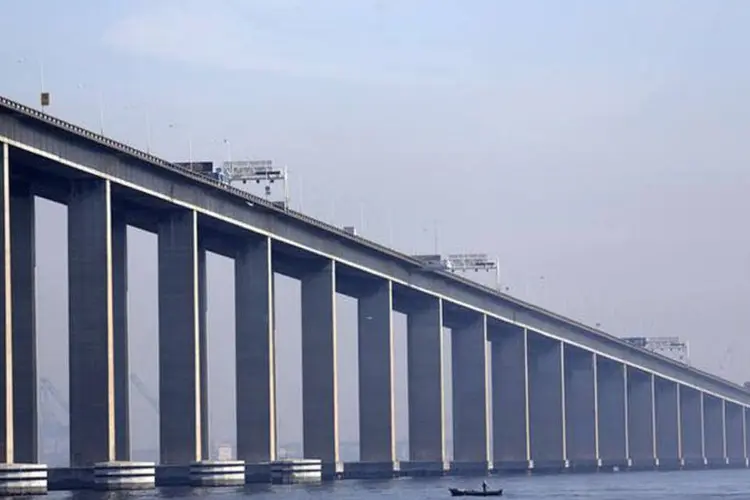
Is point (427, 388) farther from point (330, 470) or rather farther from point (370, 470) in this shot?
point (330, 470)

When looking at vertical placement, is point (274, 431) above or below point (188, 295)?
below

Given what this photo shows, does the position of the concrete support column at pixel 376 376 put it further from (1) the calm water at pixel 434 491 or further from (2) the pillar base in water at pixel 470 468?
(2) the pillar base in water at pixel 470 468

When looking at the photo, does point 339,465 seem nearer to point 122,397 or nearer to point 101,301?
point 122,397

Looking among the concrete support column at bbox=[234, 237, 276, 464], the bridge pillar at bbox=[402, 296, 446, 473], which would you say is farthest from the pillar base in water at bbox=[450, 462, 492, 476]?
the concrete support column at bbox=[234, 237, 276, 464]

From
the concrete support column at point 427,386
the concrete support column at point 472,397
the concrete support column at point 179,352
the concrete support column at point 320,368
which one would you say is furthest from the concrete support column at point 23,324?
the concrete support column at point 472,397

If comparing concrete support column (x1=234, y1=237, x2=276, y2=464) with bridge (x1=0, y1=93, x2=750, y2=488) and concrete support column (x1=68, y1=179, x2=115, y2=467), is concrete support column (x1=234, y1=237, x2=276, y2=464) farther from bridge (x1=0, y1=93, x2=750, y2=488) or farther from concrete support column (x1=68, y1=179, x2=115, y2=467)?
concrete support column (x1=68, y1=179, x2=115, y2=467)

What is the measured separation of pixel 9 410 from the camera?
100625mm

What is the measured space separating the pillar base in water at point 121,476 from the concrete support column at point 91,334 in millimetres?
1107

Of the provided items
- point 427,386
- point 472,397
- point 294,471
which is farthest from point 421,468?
point 294,471

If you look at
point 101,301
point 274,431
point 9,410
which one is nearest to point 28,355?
point 101,301

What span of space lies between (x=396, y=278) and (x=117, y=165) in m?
56.3

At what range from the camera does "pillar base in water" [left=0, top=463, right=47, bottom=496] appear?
327 feet

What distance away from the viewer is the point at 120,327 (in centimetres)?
12838

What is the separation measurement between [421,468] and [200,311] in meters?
40.9
